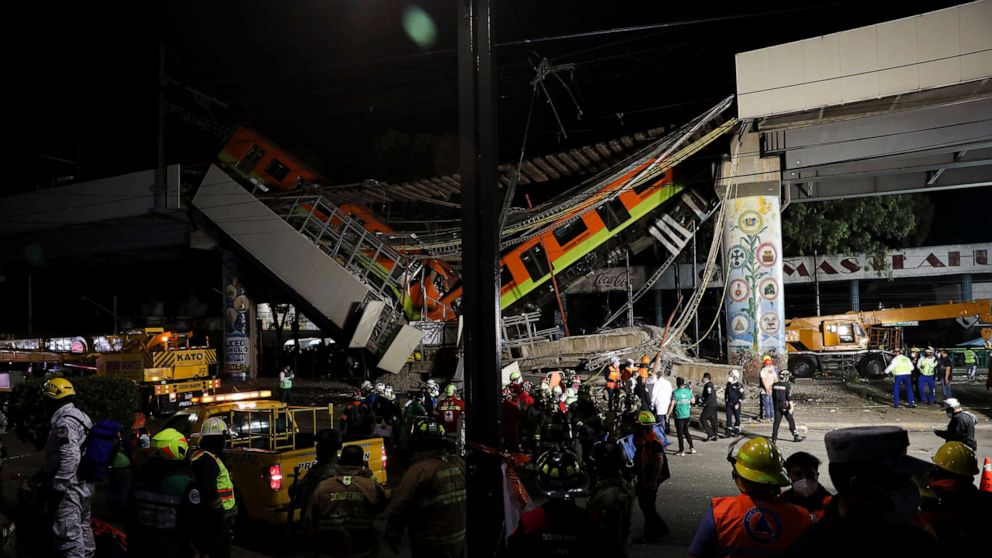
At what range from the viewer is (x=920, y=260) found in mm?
33250

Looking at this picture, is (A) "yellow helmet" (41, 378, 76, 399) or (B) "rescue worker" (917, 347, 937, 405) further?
(B) "rescue worker" (917, 347, 937, 405)

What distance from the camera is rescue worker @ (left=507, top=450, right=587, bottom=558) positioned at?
3527mm

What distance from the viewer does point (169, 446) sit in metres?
5.02

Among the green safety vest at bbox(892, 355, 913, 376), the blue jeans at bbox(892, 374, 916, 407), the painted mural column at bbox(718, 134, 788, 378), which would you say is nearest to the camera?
the green safety vest at bbox(892, 355, 913, 376)

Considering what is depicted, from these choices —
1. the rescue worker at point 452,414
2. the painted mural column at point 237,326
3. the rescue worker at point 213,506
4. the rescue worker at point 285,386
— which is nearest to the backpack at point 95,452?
the rescue worker at point 213,506

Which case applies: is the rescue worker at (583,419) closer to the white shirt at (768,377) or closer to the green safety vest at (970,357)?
the white shirt at (768,377)

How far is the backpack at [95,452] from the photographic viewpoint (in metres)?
6.29

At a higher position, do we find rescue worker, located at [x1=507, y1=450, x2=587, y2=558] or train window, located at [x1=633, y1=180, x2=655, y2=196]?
train window, located at [x1=633, y1=180, x2=655, y2=196]

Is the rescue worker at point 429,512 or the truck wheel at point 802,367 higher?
the rescue worker at point 429,512

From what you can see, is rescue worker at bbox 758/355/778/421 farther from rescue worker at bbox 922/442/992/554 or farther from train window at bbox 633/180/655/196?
train window at bbox 633/180/655/196

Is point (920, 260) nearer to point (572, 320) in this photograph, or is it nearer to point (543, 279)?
point (572, 320)

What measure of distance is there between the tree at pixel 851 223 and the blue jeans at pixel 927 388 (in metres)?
13.2

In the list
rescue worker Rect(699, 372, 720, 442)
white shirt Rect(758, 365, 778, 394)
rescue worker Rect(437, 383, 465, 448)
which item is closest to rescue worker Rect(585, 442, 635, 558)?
rescue worker Rect(437, 383, 465, 448)

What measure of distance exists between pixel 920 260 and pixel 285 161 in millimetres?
31178
